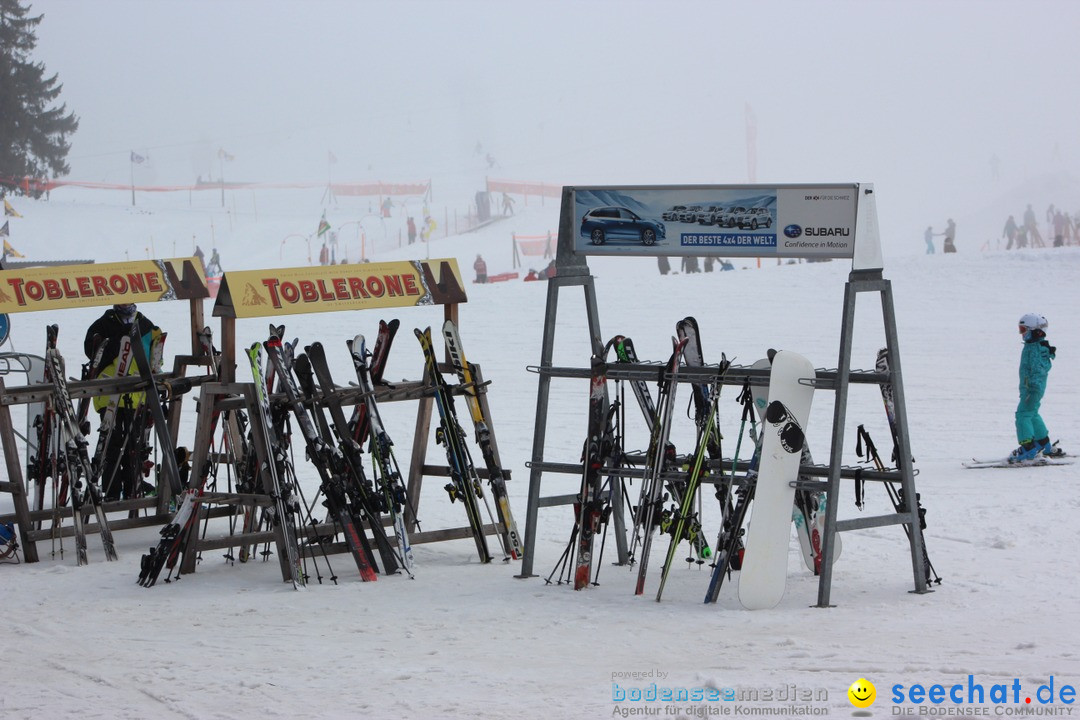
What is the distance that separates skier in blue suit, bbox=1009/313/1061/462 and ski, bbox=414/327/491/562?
4593 millimetres

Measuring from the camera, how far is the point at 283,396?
632 cm

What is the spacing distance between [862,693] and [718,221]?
2526mm

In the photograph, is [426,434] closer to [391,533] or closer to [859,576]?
[391,533]

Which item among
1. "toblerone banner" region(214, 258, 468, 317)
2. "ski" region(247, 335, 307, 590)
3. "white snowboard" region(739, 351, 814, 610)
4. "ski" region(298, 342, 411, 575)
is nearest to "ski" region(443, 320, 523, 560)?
"toblerone banner" region(214, 258, 468, 317)

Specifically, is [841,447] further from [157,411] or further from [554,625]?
[157,411]

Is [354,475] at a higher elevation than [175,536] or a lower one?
higher

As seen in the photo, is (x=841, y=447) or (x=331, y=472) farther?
(x=331, y=472)

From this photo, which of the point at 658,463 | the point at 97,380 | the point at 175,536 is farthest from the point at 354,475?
the point at 97,380

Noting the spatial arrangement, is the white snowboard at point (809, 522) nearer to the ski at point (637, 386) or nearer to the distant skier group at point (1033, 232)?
the ski at point (637, 386)

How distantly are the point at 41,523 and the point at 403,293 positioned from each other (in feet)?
10.7

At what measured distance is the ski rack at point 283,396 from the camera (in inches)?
246

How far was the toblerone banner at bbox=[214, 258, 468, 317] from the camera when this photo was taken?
20.7ft

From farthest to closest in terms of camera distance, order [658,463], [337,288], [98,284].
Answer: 1. [98,284]
2. [337,288]
3. [658,463]

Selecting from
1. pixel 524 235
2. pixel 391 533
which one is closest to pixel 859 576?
pixel 391 533
